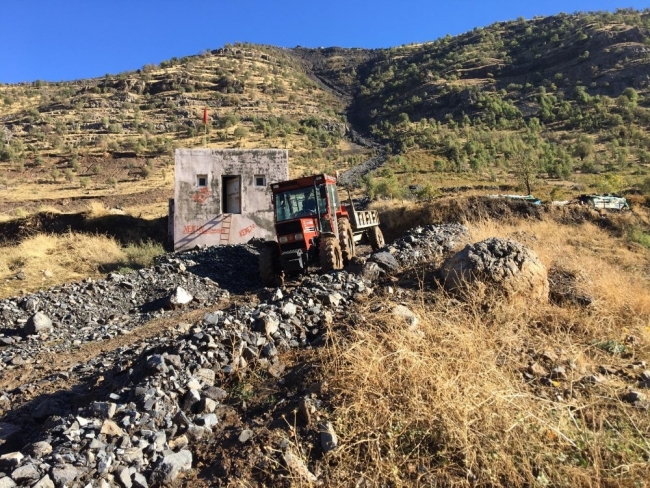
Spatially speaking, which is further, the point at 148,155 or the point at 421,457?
the point at 148,155

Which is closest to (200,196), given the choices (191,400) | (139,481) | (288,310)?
(288,310)

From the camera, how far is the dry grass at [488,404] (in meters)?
2.66

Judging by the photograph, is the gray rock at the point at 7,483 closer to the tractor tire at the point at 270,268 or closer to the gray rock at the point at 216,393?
the gray rock at the point at 216,393

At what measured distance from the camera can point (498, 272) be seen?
545 centimetres

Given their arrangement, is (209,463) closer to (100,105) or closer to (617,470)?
(617,470)

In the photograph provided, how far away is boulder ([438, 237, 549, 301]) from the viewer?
5.38 metres

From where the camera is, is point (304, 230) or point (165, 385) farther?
point (304, 230)

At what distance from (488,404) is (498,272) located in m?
2.76

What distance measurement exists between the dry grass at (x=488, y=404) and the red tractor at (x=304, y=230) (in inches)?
199

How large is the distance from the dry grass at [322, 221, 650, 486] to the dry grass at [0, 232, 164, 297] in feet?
35.6

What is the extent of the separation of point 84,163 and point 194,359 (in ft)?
121

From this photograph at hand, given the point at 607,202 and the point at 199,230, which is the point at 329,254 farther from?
the point at 607,202

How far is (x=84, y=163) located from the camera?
35531 mm

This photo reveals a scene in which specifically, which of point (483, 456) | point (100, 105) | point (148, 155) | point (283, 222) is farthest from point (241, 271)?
point (100, 105)
